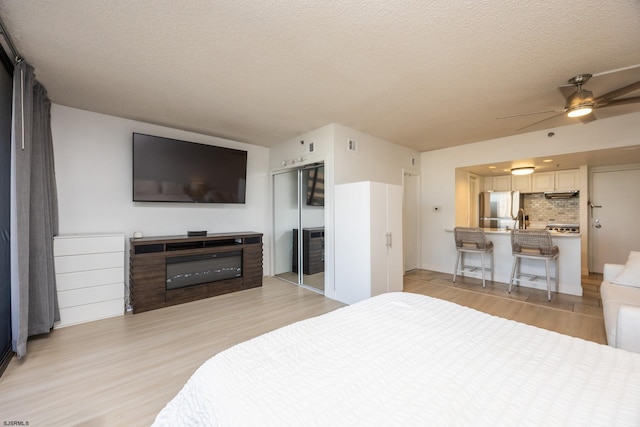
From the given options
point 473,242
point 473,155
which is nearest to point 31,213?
point 473,242

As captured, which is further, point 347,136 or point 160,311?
point 347,136

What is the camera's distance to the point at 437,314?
1.60m

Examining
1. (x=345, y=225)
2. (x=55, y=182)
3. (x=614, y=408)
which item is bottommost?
(x=614, y=408)

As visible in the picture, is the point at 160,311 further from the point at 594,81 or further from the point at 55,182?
the point at 594,81

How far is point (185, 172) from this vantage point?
148 inches

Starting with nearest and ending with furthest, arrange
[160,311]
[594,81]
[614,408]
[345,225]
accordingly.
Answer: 1. [614,408]
2. [594,81]
3. [160,311]
4. [345,225]

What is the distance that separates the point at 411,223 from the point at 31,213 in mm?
5589

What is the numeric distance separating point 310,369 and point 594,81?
3736mm

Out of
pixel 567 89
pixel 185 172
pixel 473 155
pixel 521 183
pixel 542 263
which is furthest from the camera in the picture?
pixel 521 183

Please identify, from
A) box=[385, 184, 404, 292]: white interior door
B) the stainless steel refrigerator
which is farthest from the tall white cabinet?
the stainless steel refrigerator

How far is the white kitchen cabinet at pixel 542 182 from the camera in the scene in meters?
5.27

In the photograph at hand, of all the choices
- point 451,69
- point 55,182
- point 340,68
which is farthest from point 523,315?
point 55,182

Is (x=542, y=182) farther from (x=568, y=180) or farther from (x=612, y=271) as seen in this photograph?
(x=612, y=271)

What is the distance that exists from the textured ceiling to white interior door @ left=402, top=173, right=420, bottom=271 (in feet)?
6.99
